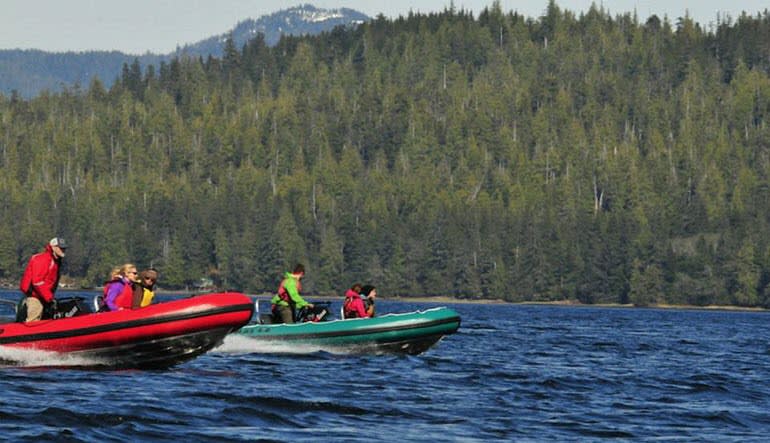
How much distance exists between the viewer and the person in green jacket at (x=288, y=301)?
3503 centimetres

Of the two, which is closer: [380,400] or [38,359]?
[380,400]

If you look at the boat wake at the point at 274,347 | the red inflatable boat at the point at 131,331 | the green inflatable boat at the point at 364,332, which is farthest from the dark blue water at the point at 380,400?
the red inflatable boat at the point at 131,331

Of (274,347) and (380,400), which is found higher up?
(274,347)

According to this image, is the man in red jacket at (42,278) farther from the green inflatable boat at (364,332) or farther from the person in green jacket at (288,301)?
the person in green jacket at (288,301)

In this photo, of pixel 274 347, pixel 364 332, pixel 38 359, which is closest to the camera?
pixel 38 359

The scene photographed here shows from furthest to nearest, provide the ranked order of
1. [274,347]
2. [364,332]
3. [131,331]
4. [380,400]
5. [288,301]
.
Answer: [288,301], [364,332], [274,347], [131,331], [380,400]

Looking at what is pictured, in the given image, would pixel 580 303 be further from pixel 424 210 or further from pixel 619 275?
pixel 424 210

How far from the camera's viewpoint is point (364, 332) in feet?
116

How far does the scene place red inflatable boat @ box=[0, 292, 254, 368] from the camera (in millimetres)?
27109

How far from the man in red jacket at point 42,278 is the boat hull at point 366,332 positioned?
816 cm

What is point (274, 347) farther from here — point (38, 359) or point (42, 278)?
point (42, 278)

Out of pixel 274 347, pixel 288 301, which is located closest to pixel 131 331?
pixel 274 347

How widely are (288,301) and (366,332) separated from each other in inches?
79.0

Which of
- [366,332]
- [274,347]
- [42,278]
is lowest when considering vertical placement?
[274,347]
